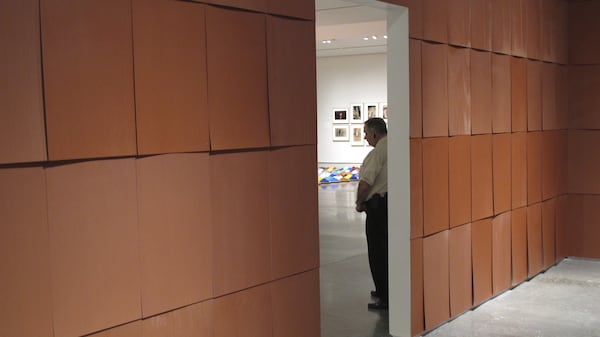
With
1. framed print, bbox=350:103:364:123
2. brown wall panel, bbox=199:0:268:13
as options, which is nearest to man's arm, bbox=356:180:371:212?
brown wall panel, bbox=199:0:268:13

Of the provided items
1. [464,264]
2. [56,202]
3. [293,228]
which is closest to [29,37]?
[56,202]

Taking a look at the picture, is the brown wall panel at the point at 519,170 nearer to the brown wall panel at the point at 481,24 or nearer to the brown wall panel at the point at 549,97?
the brown wall panel at the point at 549,97

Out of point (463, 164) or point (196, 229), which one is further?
point (463, 164)

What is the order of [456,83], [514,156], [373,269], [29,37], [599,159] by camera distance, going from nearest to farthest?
[29,37]
[456,83]
[373,269]
[514,156]
[599,159]

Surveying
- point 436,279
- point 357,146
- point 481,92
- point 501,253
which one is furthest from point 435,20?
point 357,146

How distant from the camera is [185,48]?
138 inches

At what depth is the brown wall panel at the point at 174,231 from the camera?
132 inches

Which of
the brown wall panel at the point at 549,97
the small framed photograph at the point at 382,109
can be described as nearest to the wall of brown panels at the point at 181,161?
the brown wall panel at the point at 549,97

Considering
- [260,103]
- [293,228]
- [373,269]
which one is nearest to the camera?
[260,103]

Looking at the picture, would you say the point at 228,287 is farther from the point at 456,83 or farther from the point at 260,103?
the point at 456,83

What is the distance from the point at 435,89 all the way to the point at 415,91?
34 cm

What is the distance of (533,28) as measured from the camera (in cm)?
752

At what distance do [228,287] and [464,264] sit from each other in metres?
3.08

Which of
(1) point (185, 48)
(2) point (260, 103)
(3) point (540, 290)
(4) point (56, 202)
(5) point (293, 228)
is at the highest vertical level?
(1) point (185, 48)
